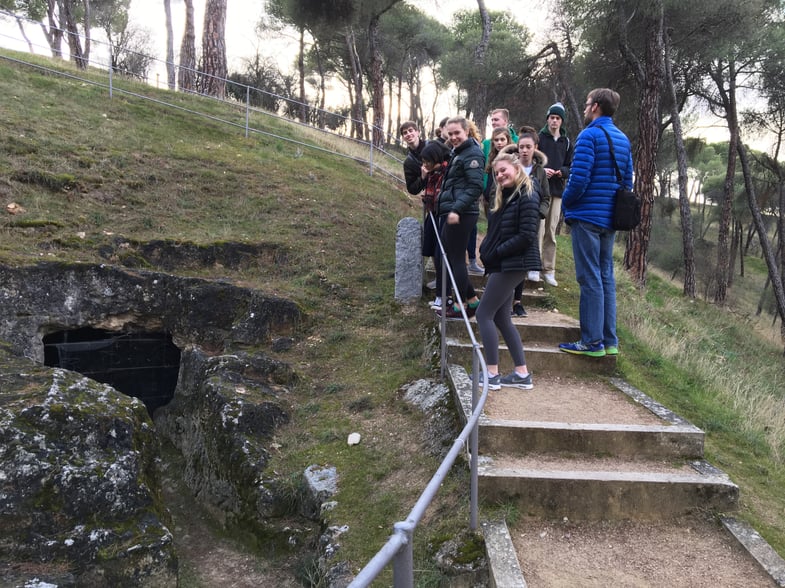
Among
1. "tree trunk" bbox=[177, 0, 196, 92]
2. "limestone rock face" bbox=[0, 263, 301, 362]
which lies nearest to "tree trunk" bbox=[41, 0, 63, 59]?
"tree trunk" bbox=[177, 0, 196, 92]

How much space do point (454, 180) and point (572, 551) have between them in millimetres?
3230

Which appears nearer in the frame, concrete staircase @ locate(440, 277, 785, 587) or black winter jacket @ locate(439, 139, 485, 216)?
concrete staircase @ locate(440, 277, 785, 587)

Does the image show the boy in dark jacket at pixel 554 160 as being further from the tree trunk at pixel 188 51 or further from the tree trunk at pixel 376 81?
the tree trunk at pixel 188 51

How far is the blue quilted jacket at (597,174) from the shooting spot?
4457 mm

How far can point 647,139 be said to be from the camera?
9.93 metres

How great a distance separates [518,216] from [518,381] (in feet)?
4.22

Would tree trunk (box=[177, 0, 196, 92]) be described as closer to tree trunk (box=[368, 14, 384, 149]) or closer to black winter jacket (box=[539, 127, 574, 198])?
tree trunk (box=[368, 14, 384, 149])

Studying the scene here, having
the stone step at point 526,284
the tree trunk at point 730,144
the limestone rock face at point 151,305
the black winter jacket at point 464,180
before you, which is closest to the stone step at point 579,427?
the black winter jacket at point 464,180

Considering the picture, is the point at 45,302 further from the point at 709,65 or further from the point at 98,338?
the point at 709,65

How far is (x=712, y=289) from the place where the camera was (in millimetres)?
31500

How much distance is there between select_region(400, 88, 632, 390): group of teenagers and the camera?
4031 mm

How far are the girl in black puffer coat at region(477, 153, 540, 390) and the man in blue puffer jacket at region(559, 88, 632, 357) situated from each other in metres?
0.66

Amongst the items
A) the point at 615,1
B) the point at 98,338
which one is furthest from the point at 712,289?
the point at 98,338

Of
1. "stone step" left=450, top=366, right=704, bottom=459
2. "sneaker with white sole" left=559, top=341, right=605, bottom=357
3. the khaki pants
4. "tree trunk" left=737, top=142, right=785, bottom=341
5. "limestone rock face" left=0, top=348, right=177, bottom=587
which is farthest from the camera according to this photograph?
"tree trunk" left=737, top=142, right=785, bottom=341
